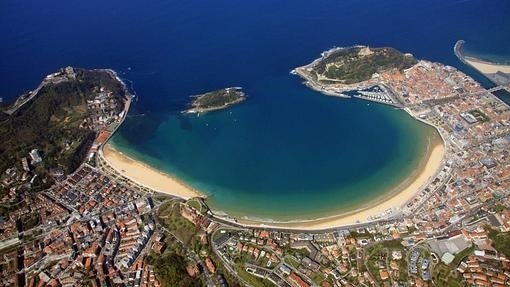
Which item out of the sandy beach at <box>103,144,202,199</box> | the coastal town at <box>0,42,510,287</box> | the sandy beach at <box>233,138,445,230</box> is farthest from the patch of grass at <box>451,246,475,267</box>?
the sandy beach at <box>103,144,202,199</box>

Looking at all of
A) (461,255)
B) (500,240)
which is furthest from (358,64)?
(461,255)

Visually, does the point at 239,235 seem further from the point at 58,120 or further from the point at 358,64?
the point at 358,64

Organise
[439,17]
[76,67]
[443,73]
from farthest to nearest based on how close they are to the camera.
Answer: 1. [439,17]
2. [76,67]
3. [443,73]

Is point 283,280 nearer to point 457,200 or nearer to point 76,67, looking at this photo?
point 457,200

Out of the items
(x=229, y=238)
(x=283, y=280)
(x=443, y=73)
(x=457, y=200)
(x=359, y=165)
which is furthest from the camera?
(x=443, y=73)

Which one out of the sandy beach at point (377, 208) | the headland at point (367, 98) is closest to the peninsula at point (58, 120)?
the headland at point (367, 98)

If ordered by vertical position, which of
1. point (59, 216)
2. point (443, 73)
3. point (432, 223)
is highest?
point (443, 73)

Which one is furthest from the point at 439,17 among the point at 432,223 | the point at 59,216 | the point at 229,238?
the point at 59,216

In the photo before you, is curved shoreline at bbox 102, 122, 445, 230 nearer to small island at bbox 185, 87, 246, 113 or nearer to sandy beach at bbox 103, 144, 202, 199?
sandy beach at bbox 103, 144, 202, 199
